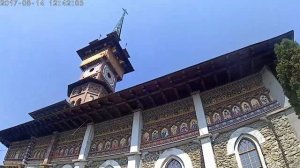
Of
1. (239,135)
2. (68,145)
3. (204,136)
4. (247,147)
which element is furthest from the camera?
(68,145)

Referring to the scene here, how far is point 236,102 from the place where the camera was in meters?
10.8

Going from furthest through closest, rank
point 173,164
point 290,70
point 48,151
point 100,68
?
1. point 100,68
2. point 48,151
3. point 173,164
4. point 290,70

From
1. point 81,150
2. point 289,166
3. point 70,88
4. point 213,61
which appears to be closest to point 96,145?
point 81,150

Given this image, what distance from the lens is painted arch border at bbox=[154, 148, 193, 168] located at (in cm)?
1014

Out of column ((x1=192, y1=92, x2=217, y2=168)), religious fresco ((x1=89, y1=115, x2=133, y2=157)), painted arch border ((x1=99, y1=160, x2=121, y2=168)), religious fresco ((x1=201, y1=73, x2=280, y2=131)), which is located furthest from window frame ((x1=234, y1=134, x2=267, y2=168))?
painted arch border ((x1=99, y1=160, x2=121, y2=168))

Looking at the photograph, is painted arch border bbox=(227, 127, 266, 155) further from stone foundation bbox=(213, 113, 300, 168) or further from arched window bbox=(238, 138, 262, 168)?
arched window bbox=(238, 138, 262, 168)

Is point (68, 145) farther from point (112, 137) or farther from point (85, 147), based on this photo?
point (112, 137)

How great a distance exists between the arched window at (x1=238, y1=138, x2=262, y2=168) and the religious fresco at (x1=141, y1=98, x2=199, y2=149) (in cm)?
189

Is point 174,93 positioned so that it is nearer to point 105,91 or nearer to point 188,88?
point 188,88

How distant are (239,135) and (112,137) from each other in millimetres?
6203

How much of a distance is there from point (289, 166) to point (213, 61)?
490 centimetres

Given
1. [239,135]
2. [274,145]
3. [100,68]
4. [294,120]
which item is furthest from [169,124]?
[100,68]

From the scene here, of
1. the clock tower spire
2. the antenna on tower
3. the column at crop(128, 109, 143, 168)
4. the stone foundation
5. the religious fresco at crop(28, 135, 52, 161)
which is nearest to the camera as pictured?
the stone foundation

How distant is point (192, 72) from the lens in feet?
38.0
